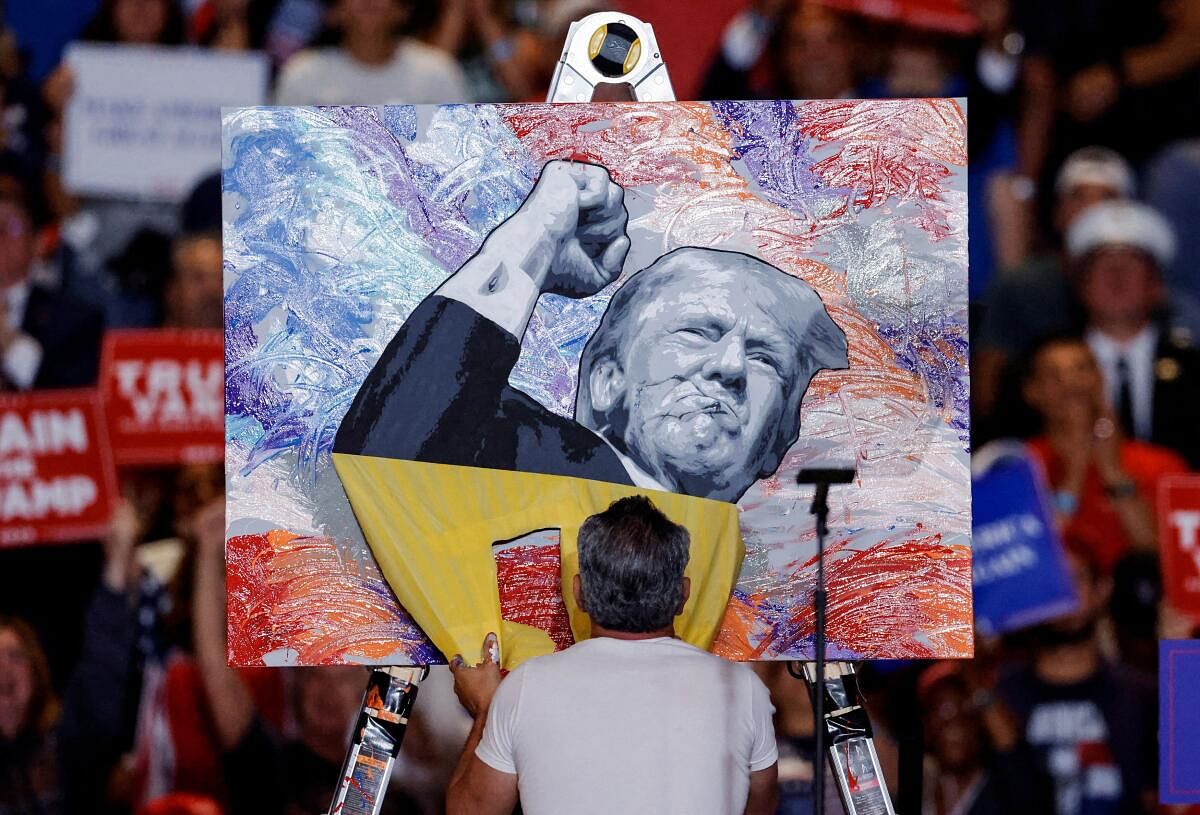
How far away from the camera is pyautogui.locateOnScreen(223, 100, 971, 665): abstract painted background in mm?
2545

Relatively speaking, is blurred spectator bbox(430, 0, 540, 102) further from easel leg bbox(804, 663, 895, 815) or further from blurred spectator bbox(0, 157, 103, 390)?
easel leg bbox(804, 663, 895, 815)

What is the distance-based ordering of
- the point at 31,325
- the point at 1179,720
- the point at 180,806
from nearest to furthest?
the point at 1179,720 < the point at 180,806 < the point at 31,325

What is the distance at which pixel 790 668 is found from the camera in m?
2.62

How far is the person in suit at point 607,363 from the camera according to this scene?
2.56 m

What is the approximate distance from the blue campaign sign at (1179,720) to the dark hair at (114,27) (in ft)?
12.2

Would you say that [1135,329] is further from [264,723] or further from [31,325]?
[31,325]

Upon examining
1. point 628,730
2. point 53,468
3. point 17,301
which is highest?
point 17,301

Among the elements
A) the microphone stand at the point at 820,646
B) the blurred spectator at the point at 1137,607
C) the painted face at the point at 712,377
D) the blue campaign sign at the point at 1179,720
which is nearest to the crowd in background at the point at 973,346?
the blurred spectator at the point at 1137,607

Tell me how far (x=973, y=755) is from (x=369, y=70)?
8.88ft

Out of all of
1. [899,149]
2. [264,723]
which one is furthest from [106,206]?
[899,149]

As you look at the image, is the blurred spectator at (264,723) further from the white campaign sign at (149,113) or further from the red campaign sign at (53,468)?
the white campaign sign at (149,113)

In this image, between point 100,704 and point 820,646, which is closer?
point 820,646

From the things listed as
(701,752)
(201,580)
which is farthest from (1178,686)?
(201,580)

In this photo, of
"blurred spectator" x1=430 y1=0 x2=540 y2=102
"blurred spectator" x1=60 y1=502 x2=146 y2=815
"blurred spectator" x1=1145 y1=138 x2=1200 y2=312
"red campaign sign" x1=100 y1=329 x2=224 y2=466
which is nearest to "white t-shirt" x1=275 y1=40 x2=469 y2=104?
"blurred spectator" x1=430 y1=0 x2=540 y2=102
